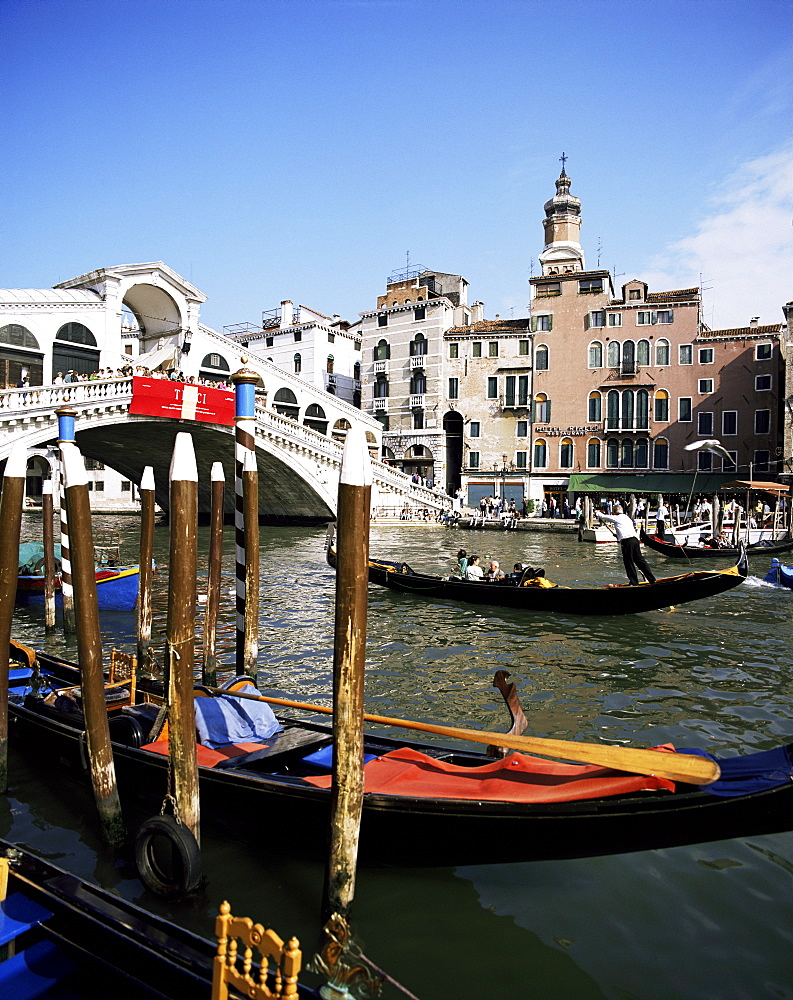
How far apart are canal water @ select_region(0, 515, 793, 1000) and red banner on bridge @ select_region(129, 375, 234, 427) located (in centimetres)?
1011

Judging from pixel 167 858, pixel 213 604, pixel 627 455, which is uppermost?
pixel 627 455

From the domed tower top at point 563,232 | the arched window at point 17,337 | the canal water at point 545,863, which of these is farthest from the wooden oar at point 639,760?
the domed tower top at point 563,232

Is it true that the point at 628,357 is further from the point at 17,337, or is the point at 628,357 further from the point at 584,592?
the point at 17,337

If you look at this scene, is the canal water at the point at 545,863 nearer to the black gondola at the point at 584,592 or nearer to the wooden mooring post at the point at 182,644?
the black gondola at the point at 584,592

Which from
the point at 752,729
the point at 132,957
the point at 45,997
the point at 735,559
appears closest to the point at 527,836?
the point at 132,957

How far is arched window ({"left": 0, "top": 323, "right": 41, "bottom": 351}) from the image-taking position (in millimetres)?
22797

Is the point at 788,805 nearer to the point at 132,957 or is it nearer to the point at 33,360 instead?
the point at 132,957

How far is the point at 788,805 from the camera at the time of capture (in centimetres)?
265

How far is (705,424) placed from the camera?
28438mm

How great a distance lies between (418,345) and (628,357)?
9756 mm

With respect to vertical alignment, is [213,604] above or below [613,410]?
below

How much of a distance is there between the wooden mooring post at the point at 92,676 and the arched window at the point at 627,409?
92.7 feet

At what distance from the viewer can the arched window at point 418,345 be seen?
33156 mm

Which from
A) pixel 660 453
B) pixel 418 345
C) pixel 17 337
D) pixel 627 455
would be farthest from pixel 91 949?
pixel 418 345
